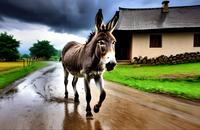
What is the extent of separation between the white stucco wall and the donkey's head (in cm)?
2494

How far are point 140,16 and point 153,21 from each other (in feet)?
7.79

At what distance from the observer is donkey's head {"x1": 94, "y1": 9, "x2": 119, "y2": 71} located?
6.27 meters

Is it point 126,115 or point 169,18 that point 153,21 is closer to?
point 169,18

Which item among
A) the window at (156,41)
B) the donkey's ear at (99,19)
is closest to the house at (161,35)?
the window at (156,41)

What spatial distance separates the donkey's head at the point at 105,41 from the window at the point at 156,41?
2538cm

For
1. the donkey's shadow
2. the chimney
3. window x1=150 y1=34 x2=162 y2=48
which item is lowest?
the donkey's shadow

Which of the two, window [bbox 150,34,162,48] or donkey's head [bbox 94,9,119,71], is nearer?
donkey's head [bbox 94,9,119,71]

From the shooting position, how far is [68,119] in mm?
6750

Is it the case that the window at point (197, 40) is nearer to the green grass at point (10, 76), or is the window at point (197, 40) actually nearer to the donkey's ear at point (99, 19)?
the green grass at point (10, 76)

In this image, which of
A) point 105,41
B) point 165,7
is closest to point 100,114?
point 105,41

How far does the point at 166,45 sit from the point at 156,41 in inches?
46.0

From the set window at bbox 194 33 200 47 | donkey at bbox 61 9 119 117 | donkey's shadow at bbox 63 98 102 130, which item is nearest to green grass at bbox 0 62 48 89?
donkey's shadow at bbox 63 98 102 130

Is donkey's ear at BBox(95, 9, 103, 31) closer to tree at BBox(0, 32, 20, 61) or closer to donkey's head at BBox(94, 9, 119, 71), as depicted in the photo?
donkey's head at BBox(94, 9, 119, 71)

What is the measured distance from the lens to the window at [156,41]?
104 feet
